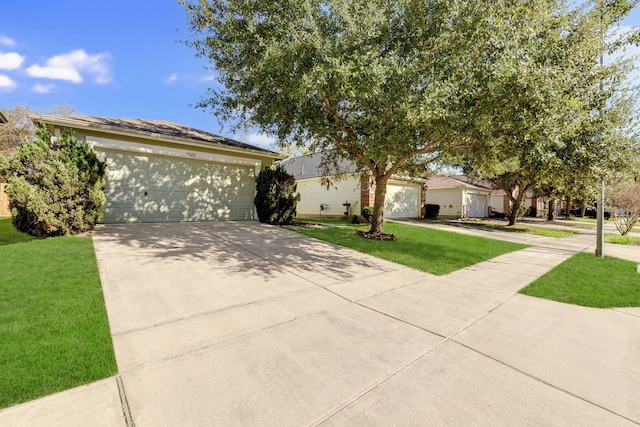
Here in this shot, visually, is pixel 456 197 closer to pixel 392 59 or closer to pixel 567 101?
pixel 567 101

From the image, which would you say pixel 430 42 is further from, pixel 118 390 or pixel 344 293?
pixel 118 390

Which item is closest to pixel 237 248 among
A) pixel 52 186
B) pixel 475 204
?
pixel 52 186

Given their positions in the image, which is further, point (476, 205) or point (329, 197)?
point (476, 205)

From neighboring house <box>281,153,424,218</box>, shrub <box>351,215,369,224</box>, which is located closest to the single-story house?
neighboring house <box>281,153,424,218</box>

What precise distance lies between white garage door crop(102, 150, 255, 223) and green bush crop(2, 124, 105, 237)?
2059mm

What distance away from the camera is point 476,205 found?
27344 millimetres

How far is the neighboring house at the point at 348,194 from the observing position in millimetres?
17125

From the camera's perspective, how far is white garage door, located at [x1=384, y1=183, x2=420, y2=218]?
62.3ft

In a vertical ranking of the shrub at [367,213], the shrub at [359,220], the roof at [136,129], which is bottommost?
the shrub at [359,220]

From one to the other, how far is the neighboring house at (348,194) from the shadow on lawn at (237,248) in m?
8.23

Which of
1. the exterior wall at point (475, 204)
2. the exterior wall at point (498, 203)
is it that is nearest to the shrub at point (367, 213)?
the exterior wall at point (475, 204)

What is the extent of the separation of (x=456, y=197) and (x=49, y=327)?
26.2 metres

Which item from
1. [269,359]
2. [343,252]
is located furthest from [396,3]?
[269,359]

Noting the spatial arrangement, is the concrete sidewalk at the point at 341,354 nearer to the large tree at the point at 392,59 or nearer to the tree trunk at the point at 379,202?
the large tree at the point at 392,59
